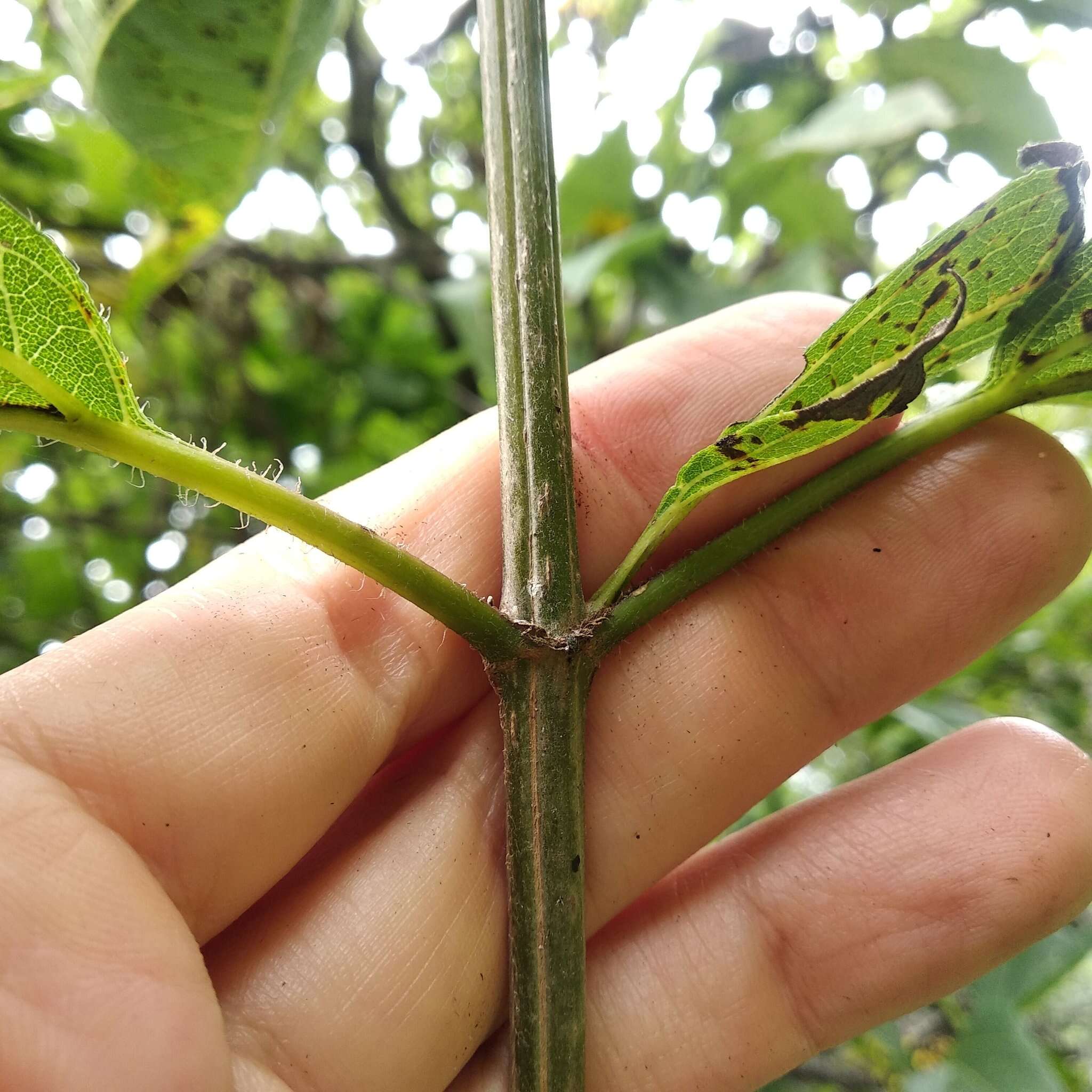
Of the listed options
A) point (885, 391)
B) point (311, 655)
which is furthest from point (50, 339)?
point (885, 391)

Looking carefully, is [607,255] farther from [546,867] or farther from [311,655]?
[546,867]

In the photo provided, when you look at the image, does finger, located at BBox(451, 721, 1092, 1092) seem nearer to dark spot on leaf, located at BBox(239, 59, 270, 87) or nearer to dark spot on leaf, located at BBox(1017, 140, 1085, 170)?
dark spot on leaf, located at BBox(1017, 140, 1085, 170)

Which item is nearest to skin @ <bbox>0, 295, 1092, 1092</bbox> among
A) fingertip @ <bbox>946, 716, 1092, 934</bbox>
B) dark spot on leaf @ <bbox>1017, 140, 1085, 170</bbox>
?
fingertip @ <bbox>946, 716, 1092, 934</bbox>

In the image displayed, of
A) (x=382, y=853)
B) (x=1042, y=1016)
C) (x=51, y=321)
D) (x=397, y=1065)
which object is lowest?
(x=1042, y=1016)

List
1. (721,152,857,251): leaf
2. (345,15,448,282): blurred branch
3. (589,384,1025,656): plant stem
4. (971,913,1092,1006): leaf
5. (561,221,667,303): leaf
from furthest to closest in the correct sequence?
(345,15,448,282): blurred branch → (721,152,857,251): leaf → (561,221,667,303): leaf → (971,913,1092,1006): leaf → (589,384,1025,656): plant stem

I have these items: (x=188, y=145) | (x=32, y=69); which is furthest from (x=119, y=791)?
(x=32, y=69)

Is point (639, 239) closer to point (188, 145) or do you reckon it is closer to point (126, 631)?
point (188, 145)
